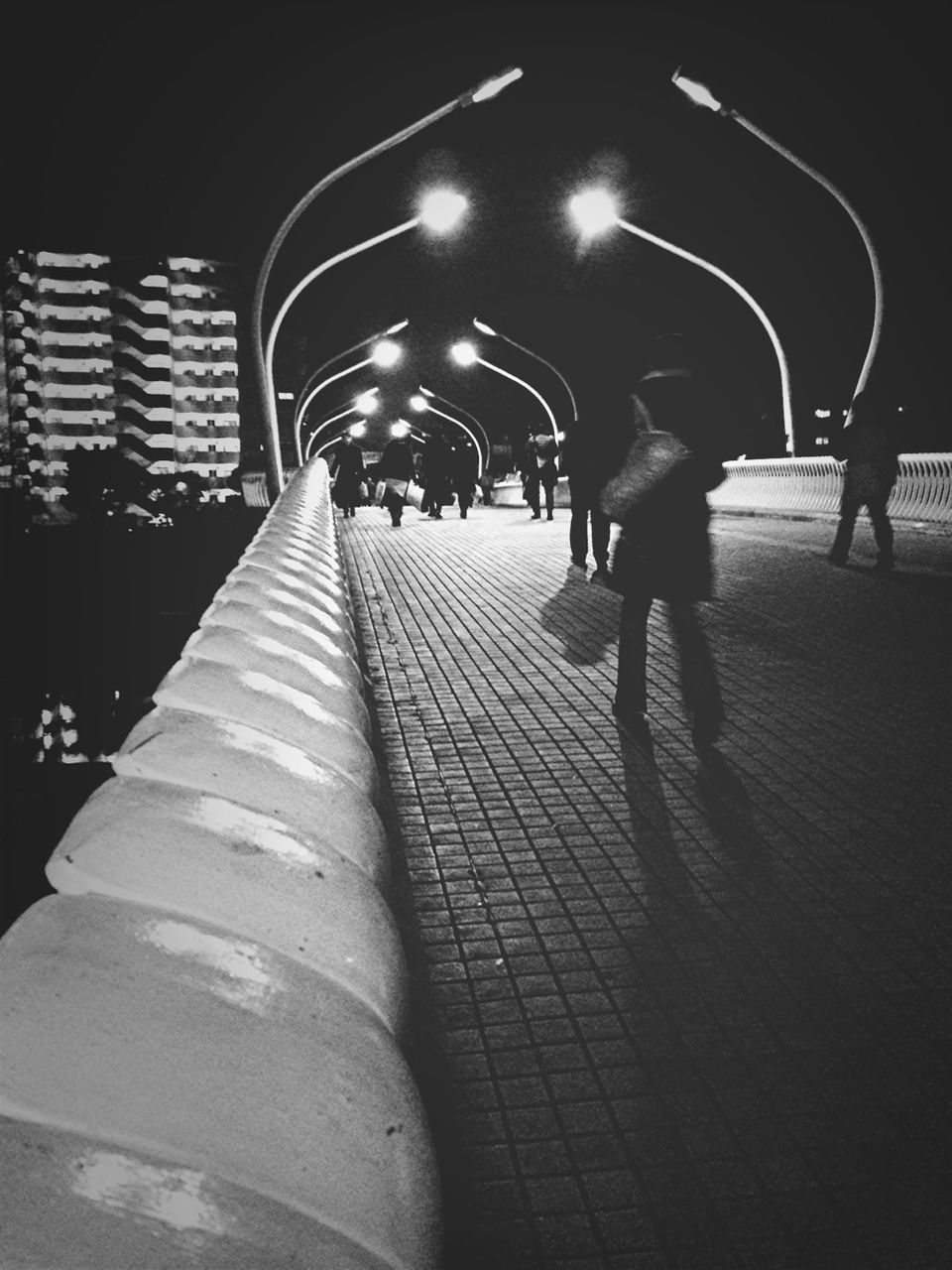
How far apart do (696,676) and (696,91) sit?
37.2ft

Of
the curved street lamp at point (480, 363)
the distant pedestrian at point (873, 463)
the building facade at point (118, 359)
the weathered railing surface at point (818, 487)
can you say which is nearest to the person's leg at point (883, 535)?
the distant pedestrian at point (873, 463)

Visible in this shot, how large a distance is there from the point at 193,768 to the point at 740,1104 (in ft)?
5.12

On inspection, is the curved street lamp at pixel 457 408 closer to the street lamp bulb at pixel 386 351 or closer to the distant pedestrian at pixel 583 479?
the street lamp bulb at pixel 386 351

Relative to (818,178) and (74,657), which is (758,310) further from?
(74,657)

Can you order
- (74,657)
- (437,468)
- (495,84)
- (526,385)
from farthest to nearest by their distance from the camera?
(526,385)
(437,468)
(495,84)
(74,657)

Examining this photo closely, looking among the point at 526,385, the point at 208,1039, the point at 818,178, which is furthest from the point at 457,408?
the point at 208,1039

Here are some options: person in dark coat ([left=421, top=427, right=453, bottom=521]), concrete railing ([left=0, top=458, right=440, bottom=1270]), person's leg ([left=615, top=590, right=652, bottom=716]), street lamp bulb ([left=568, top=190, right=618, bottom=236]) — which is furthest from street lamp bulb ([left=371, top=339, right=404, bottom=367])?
concrete railing ([left=0, top=458, right=440, bottom=1270])

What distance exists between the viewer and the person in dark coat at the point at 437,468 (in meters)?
26.1

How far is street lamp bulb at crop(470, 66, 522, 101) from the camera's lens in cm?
A: 1352

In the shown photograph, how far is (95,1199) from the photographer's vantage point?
933 millimetres

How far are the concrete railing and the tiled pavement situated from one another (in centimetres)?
99

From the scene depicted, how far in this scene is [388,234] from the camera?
20.0 metres

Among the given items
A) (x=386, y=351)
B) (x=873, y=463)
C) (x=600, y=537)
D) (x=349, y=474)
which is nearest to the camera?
(x=600, y=537)

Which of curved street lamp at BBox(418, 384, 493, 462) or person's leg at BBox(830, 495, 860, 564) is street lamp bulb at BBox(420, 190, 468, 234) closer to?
person's leg at BBox(830, 495, 860, 564)
